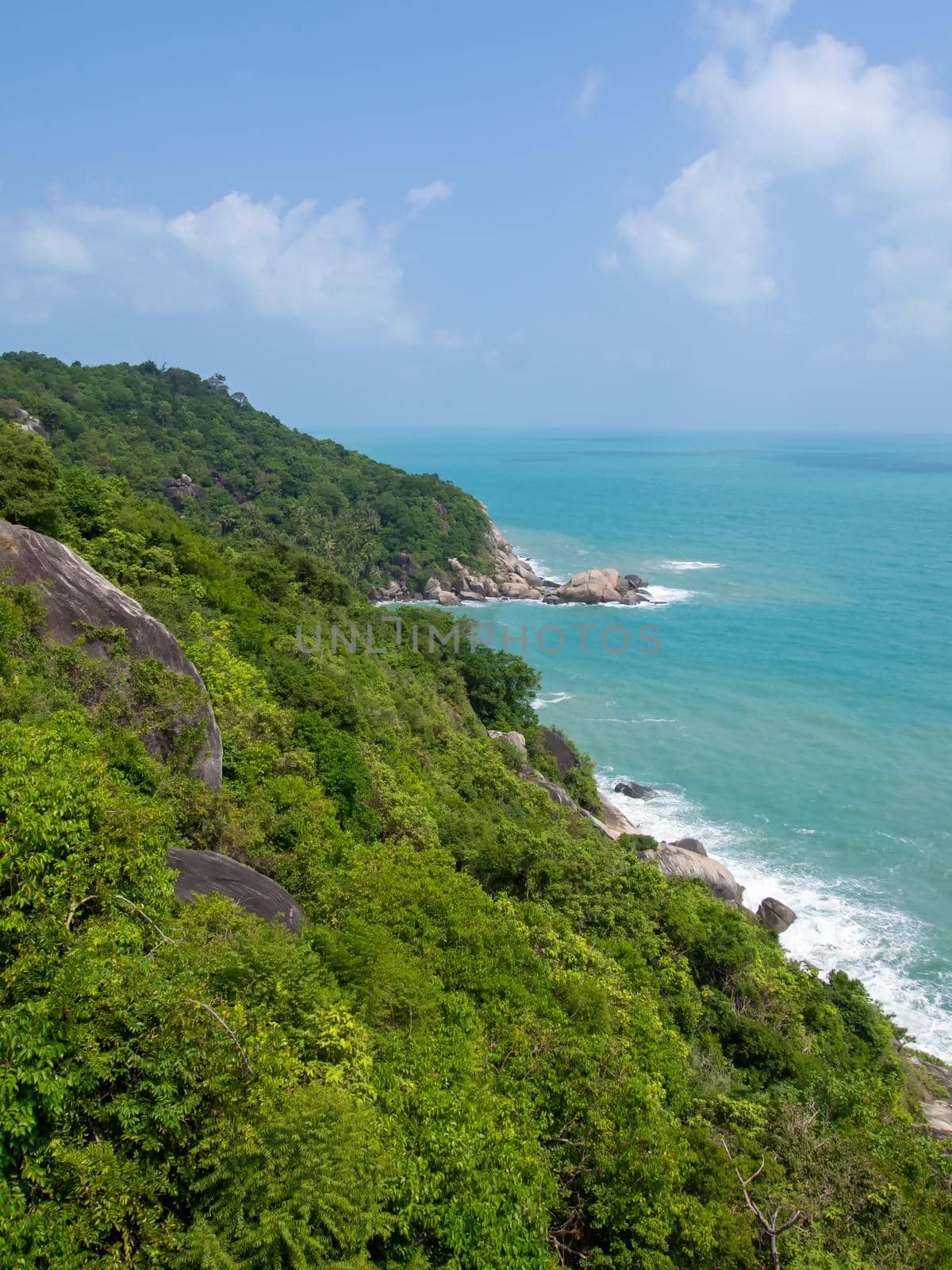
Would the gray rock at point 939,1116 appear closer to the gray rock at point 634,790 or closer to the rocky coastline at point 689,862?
the rocky coastline at point 689,862

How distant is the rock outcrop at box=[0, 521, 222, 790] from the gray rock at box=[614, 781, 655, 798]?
21.2 m

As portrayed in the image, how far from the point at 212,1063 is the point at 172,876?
2.68 metres

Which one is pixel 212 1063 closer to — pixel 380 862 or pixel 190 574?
pixel 380 862

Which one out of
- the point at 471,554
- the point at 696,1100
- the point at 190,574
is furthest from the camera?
the point at 471,554

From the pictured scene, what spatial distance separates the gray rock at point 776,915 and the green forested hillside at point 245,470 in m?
41.1

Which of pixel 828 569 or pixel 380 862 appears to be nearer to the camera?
pixel 380 862

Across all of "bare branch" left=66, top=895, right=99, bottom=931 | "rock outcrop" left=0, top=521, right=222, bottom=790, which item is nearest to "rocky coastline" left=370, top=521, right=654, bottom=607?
"rock outcrop" left=0, top=521, right=222, bottom=790

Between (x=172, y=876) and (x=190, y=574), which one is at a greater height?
(x=190, y=574)

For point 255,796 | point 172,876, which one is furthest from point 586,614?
point 172,876

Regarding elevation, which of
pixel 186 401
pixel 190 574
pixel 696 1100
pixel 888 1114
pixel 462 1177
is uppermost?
pixel 186 401

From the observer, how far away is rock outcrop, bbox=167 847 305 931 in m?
9.95

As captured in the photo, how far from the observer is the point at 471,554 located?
224 feet

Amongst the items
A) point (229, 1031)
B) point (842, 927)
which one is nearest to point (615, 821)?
point (842, 927)

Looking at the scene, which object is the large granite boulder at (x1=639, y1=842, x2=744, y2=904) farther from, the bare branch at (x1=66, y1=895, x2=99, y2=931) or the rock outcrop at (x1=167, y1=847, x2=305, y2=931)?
the bare branch at (x1=66, y1=895, x2=99, y2=931)
